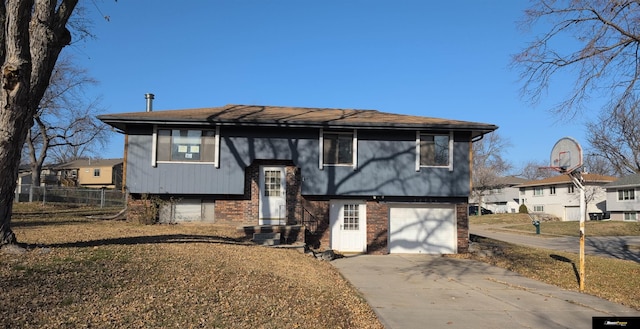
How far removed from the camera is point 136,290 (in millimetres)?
6527

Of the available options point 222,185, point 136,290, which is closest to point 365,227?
point 222,185

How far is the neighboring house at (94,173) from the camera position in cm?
5650

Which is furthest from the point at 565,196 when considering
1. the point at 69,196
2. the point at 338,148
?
the point at 69,196

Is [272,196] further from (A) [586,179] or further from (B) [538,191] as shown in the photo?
(B) [538,191]

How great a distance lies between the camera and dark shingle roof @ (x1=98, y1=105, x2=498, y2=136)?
16.1 metres

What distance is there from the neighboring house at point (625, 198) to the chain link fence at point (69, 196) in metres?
43.7

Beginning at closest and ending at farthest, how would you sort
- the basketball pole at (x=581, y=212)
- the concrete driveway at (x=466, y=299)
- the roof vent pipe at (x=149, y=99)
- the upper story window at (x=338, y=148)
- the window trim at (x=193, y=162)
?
the concrete driveway at (x=466, y=299) < the basketball pole at (x=581, y=212) < the window trim at (x=193, y=162) < the upper story window at (x=338, y=148) < the roof vent pipe at (x=149, y=99)

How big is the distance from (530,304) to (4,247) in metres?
9.56

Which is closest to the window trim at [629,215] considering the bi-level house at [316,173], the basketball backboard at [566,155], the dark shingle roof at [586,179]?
the dark shingle roof at [586,179]

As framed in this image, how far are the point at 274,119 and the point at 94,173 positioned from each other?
48151 mm

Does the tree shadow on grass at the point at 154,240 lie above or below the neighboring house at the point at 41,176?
below

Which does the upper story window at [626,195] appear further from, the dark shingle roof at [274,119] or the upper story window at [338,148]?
the upper story window at [338,148]

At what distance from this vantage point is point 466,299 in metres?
9.32

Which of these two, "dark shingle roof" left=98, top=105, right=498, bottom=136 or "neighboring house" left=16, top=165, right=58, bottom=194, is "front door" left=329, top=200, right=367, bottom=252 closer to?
"dark shingle roof" left=98, top=105, right=498, bottom=136
